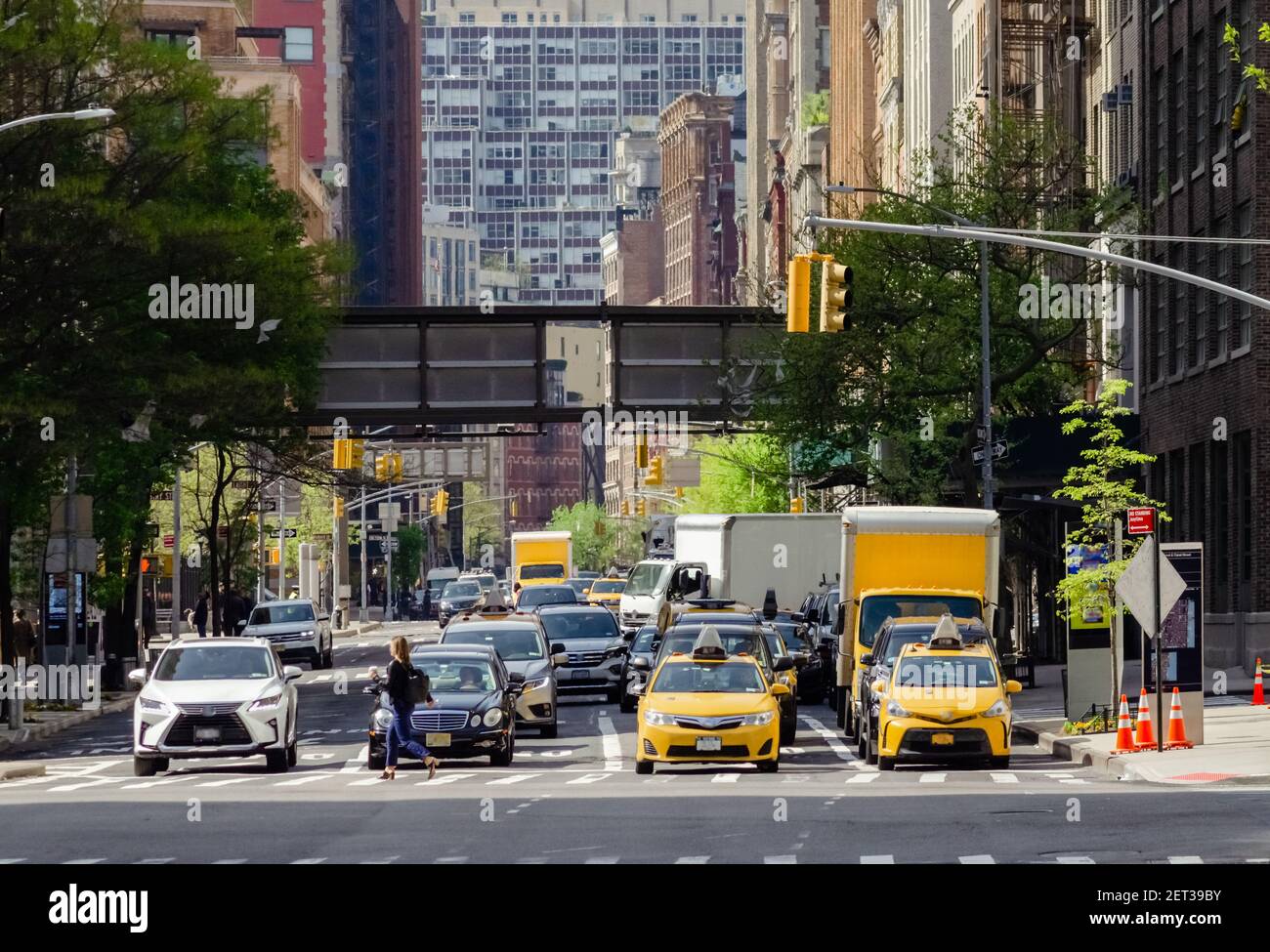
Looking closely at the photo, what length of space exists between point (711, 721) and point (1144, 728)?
18.3 feet

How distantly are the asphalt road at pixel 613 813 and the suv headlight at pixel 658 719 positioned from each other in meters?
0.66

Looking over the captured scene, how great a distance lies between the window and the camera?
17000 cm

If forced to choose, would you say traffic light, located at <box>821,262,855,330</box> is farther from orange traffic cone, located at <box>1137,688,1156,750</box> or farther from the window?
the window

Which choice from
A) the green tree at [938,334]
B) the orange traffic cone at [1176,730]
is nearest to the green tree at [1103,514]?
the orange traffic cone at [1176,730]

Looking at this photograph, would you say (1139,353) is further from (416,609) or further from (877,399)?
(416,609)

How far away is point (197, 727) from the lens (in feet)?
96.6

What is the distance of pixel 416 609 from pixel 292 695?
104492 millimetres

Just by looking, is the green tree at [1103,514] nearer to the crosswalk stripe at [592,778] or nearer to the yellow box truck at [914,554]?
→ the yellow box truck at [914,554]

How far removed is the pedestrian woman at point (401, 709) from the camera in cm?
2777

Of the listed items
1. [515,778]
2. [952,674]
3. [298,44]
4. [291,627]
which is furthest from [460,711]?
[298,44]

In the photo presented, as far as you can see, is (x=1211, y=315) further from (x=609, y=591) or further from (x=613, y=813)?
(x=609, y=591)

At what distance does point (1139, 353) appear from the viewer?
5625cm

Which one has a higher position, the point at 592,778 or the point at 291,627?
the point at 291,627
